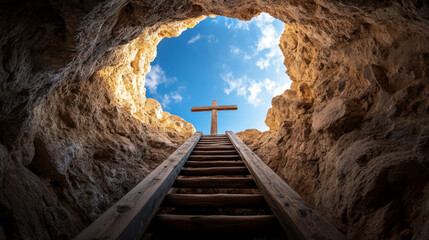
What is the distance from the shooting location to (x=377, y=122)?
2.01 meters

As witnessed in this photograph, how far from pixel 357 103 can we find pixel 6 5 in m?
3.15

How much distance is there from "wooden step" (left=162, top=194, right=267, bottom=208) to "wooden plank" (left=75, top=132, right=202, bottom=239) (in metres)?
0.16

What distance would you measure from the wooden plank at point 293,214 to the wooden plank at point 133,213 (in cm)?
105

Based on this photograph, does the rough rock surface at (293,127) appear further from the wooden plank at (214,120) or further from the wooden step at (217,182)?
the wooden plank at (214,120)

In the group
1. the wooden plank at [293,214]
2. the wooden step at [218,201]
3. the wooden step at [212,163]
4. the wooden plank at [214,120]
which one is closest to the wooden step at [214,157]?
the wooden step at [212,163]

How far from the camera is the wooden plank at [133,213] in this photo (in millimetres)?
1277

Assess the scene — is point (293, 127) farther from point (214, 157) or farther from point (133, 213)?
point (133, 213)

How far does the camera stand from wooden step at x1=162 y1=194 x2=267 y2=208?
6.63 ft

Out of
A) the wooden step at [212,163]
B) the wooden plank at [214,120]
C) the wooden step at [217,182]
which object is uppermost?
the wooden plank at [214,120]

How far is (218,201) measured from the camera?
6.65ft

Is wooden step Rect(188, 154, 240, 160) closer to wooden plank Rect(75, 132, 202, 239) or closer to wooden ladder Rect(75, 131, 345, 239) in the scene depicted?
wooden ladder Rect(75, 131, 345, 239)

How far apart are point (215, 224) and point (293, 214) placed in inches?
24.3

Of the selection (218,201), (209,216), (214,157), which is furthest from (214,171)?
(209,216)

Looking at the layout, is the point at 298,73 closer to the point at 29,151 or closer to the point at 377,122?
the point at 377,122
